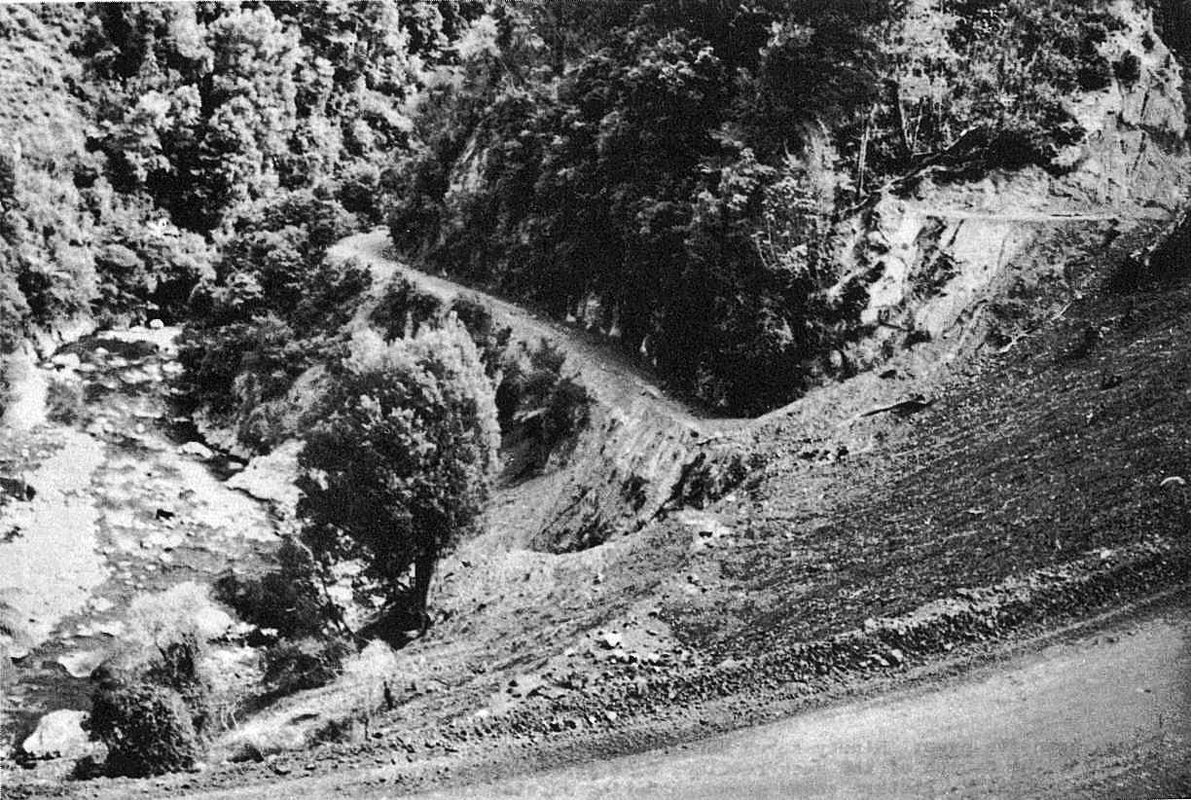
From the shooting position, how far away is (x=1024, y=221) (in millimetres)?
14086

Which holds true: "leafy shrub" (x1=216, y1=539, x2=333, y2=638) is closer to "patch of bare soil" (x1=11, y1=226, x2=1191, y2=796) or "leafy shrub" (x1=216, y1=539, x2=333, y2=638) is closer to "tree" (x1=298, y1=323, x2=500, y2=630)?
"tree" (x1=298, y1=323, x2=500, y2=630)

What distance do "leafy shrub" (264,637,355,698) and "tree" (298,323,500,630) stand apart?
1191 millimetres

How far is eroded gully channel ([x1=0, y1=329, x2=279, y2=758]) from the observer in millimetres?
14375

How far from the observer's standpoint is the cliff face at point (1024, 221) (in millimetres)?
12852

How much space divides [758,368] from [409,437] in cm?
536

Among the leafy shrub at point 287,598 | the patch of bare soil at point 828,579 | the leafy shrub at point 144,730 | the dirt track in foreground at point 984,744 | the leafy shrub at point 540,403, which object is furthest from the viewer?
the leafy shrub at point 540,403

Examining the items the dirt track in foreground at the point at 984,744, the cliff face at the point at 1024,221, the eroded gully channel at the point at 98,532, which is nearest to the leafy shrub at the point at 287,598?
the eroded gully channel at the point at 98,532

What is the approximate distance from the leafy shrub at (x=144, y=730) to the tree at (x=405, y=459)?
323 cm

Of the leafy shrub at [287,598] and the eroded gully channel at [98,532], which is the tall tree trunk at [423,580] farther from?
the eroded gully channel at [98,532]

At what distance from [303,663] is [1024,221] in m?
11.6

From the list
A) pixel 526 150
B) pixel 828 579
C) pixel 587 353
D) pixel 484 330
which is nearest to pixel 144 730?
pixel 828 579

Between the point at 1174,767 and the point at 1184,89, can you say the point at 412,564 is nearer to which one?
the point at 1174,767

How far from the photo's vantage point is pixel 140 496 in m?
18.2

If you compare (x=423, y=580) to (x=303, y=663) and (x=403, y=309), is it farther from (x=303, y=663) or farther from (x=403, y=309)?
(x=403, y=309)
